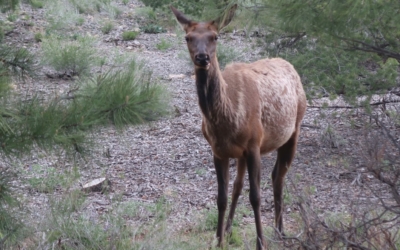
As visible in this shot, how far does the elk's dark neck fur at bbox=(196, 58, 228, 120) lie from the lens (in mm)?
6417

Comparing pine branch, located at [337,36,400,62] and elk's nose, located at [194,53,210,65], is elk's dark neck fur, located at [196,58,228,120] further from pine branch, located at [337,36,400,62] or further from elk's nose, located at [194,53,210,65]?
pine branch, located at [337,36,400,62]

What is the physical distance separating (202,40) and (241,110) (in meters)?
0.92

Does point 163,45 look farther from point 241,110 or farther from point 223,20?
point 241,110

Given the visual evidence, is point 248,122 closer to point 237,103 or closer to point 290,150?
point 237,103

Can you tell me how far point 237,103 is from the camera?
681 centimetres

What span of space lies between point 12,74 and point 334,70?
500 centimetres

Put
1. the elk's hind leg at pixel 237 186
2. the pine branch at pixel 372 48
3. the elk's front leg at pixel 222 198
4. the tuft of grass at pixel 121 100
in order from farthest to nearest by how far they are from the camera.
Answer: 1. the pine branch at pixel 372 48
2. the elk's hind leg at pixel 237 186
3. the elk's front leg at pixel 222 198
4. the tuft of grass at pixel 121 100

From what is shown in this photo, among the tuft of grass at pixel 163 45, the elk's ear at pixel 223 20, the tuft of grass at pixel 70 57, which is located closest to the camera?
the elk's ear at pixel 223 20

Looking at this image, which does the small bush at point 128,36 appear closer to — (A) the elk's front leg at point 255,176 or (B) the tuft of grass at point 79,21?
(B) the tuft of grass at point 79,21

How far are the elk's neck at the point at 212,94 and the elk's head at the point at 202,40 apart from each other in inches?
5.0

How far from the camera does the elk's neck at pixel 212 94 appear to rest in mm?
6414

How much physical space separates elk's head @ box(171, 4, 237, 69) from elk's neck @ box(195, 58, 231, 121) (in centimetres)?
13

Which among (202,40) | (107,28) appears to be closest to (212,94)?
(202,40)

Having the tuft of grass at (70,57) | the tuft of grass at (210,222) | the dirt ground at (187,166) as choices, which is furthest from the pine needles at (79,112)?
the tuft of grass at (70,57)
